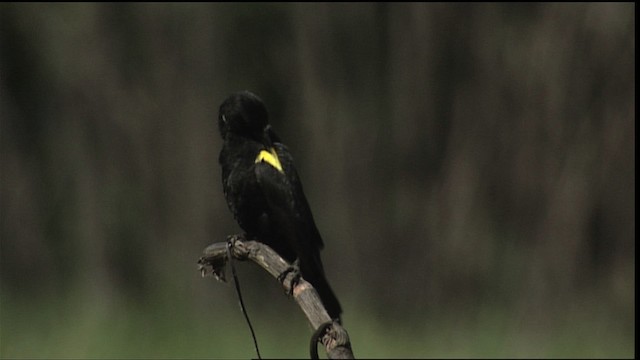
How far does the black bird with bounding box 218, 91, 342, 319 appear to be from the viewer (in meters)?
1.48

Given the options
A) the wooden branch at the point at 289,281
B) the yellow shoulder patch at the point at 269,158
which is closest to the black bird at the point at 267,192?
the yellow shoulder patch at the point at 269,158

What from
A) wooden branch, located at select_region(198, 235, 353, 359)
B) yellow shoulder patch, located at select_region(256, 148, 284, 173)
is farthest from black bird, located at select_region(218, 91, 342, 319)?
wooden branch, located at select_region(198, 235, 353, 359)

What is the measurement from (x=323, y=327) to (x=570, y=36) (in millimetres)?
2153

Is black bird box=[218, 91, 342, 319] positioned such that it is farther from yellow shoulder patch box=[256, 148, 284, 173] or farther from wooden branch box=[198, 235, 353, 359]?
wooden branch box=[198, 235, 353, 359]

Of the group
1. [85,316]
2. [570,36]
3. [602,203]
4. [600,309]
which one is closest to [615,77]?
[570,36]

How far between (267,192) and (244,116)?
7.0 inches

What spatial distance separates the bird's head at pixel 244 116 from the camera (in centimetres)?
140

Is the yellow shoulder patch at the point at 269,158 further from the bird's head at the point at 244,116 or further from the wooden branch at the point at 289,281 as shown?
the wooden branch at the point at 289,281

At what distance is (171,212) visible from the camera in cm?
289

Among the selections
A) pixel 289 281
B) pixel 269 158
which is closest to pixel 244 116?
pixel 269 158

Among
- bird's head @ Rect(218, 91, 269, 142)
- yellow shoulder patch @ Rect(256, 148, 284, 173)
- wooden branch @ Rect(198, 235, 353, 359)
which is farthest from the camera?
yellow shoulder patch @ Rect(256, 148, 284, 173)

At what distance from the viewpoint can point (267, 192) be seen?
61.9 inches

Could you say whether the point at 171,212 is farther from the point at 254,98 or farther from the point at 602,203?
the point at 254,98

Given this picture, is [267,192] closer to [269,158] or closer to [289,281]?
[269,158]
